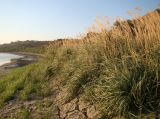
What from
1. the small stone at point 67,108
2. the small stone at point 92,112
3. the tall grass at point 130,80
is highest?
the tall grass at point 130,80

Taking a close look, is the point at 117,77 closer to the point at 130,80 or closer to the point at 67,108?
the point at 130,80

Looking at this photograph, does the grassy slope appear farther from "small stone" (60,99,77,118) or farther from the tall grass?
"small stone" (60,99,77,118)

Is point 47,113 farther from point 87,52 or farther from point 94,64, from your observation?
point 87,52

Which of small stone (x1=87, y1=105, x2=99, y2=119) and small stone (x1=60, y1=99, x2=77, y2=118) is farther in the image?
small stone (x1=60, y1=99, x2=77, y2=118)

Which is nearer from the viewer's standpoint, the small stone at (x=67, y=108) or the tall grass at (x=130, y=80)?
the tall grass at (x=130, y=80)

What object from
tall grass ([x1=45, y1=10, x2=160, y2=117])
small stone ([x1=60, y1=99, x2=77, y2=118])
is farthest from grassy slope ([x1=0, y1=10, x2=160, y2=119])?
small stone ([x1=60, y1=99, x2=77, y2=118])

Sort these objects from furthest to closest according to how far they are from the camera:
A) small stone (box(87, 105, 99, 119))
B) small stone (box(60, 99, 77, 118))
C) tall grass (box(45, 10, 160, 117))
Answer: small stone (box(60, 99, 77, 118)) → small stone (box(87, 105, 99, 119)) → tall grass (box(45, 10, 160, 117))

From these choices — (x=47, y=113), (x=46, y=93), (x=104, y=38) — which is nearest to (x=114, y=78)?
(x=47, y=113)

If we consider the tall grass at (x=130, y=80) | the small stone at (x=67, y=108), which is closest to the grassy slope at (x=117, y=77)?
the tall grass at (x=130, y=80)

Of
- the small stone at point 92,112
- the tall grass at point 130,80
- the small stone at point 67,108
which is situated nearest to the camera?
the tall grass at point 130,80

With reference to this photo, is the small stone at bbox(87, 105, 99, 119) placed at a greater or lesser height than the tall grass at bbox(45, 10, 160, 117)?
lesser

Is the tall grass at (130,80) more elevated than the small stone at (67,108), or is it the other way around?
the tall grass at (130,80)

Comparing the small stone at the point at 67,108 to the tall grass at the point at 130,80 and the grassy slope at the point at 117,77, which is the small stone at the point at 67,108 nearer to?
the grassy slope at the point at 117,77

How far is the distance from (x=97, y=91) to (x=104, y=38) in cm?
224
